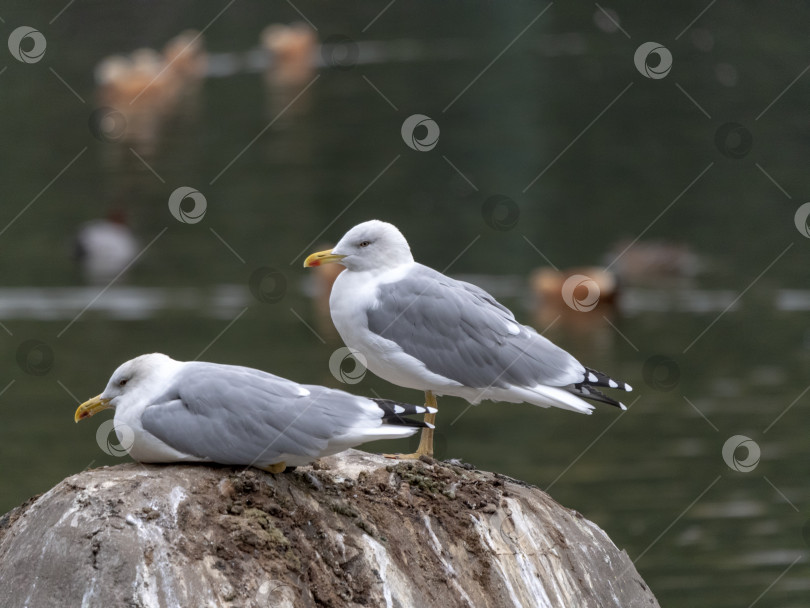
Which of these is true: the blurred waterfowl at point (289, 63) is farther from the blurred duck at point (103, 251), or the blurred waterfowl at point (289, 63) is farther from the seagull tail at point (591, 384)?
the seagull tail at point (591, 384)

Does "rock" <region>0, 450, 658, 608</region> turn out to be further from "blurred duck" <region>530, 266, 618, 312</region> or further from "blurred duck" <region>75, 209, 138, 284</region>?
"blurred duck" <region>75, 209, 138, 284</region>

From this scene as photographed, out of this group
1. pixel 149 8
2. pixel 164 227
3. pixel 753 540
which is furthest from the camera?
pixel 149 8

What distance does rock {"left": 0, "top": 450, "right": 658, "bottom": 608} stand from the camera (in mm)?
6918

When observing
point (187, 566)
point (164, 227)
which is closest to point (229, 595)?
point (187, 566)

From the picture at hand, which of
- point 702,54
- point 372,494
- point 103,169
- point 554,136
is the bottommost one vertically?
point 103,169

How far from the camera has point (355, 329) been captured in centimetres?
870

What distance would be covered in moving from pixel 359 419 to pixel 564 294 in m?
14.8

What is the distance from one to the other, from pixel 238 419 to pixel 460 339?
1965mm

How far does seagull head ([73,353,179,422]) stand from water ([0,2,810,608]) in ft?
26.8

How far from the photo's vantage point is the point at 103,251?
2536 centimetres

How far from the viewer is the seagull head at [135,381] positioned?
748 cm

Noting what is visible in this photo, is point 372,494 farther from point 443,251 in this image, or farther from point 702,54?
point 702,54

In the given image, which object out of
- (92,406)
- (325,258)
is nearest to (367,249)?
(325,258)

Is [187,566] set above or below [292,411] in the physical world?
below
